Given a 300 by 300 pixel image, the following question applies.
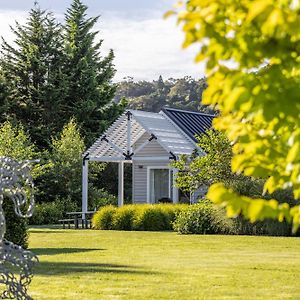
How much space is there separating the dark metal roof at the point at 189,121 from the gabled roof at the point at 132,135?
0.25 metres

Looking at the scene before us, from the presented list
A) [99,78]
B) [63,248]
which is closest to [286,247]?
[63,248]

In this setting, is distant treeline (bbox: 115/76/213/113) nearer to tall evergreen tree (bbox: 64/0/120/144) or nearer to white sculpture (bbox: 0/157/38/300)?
tall evergreen tree (bbox: 64/0/120/144)

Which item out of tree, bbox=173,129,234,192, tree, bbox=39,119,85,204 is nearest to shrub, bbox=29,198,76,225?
tree, bbox=39,119,85,204

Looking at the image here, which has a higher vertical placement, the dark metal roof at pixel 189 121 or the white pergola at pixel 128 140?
the dark metal roof at pixel 189 121

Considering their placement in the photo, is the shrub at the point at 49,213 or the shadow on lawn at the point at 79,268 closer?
the shadow on lawn at the point at 79,268

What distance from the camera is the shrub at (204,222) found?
894 inches

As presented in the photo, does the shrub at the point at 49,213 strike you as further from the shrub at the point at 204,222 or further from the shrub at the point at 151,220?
the shrub at the point at 204,222

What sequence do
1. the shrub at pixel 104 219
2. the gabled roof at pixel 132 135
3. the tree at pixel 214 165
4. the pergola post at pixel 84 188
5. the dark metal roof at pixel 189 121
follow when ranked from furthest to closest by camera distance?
the dark metal roof at pixel 189 121 → the pergola post at pixel 84 188 → the gabled roof at pixel 132 135 → the shrub at pixel 104 219 → the tree at pixel 214 165

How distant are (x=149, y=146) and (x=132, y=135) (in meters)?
0.82

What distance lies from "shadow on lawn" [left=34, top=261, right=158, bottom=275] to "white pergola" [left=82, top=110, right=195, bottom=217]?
1591 centimetres

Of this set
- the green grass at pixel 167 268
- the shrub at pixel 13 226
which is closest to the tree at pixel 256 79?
the green grass at pixel 167 268

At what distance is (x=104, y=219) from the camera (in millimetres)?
26000

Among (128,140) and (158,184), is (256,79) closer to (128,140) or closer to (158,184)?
(128,140)

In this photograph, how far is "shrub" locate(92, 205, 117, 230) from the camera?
84.9ft
